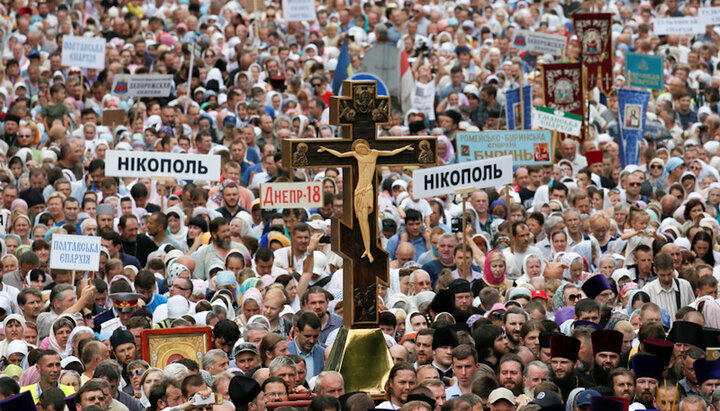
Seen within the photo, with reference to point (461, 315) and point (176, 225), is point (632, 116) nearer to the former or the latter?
point (176, 225)

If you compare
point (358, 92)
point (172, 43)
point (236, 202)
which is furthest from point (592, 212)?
point (172, 43)

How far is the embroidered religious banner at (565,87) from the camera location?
24.6 meters

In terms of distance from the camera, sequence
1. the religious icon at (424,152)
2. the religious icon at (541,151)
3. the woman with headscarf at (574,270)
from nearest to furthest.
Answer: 1. the religious icon at (424,152)
2. the woman with headscarf at (574,270)
3. the religious icon at (541,151)

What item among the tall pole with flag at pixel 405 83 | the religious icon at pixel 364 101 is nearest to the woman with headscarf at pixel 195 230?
the religious icon at pixel 364 101

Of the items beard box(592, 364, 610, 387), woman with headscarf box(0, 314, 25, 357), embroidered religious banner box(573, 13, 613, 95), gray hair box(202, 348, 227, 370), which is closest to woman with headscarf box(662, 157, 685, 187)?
embroidered religious banner box(573, 13, 613, 95)

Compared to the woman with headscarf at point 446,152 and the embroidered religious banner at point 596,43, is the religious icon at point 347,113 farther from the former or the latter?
the embroidered religious banner at point 596,43

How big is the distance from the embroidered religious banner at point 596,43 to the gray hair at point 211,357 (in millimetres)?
14248

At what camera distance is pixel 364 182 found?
12.1 metres

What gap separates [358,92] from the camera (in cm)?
1210

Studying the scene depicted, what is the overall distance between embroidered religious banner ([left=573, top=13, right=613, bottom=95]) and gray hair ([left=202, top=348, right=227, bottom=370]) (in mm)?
14248

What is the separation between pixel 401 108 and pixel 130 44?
4586 millimetres

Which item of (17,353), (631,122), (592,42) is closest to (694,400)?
(17,353)

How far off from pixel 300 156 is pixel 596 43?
14754 millimetres

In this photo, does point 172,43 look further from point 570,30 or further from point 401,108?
point 570,30
